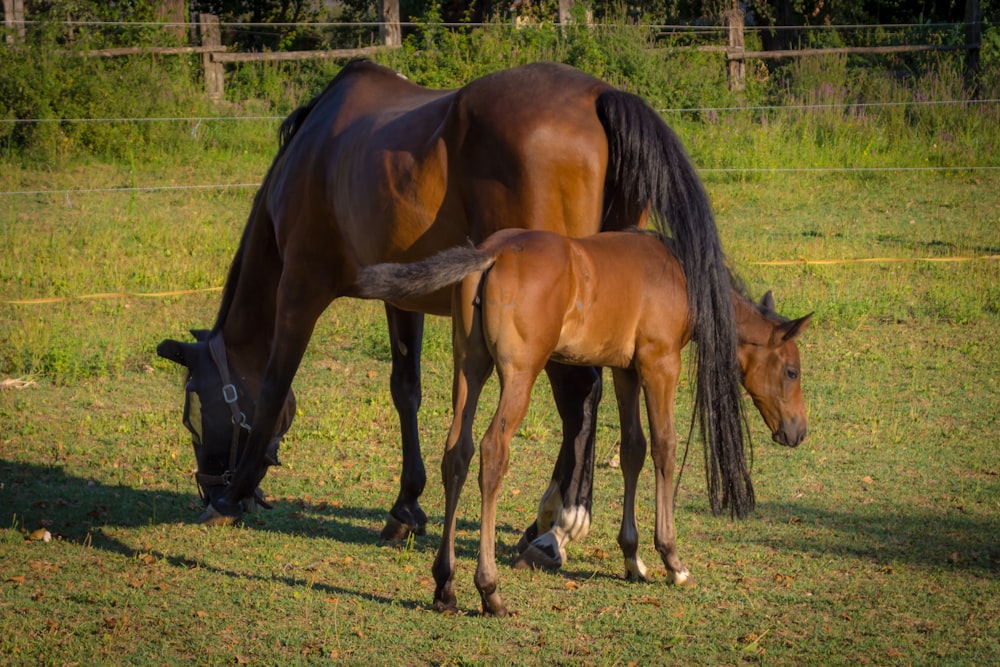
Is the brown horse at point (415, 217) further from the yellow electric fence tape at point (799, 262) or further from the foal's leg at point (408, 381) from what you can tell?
the yellow electric fence tape at point (799, 262)

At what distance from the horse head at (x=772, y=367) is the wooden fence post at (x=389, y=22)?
12534 mm

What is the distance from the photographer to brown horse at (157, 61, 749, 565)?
4.84 metres

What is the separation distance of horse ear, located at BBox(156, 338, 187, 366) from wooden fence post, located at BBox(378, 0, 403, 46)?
11.4 meters

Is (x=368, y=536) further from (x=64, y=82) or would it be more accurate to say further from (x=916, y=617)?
(x=64, y=82)

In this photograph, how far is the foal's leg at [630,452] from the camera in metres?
4.86

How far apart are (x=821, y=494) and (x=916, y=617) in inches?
65.4

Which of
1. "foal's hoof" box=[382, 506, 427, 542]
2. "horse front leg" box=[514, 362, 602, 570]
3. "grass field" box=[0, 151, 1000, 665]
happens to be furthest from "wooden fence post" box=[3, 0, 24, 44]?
"horse front leg" box=[514, 362, 602, 570]

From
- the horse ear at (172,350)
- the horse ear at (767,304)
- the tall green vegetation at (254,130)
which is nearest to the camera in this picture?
the horse ear at (767,304)

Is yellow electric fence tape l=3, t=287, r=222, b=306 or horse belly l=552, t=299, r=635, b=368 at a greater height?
horse belly l=552, t=299, r=635, b=368

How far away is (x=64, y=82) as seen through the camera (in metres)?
14.5

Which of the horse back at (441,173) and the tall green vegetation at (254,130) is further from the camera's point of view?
the tall green vegetation at (254,130)

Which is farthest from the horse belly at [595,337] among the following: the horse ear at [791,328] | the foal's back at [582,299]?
the horse ear at [791,328]

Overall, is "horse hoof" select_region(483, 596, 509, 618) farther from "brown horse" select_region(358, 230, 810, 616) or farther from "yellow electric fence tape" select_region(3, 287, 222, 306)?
"yellow electric fence tape" select_region(3, 287, 222, 306)

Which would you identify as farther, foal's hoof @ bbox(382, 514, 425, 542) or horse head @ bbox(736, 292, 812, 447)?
foal's hoof @ bbox(382, 514, 425, 542)
